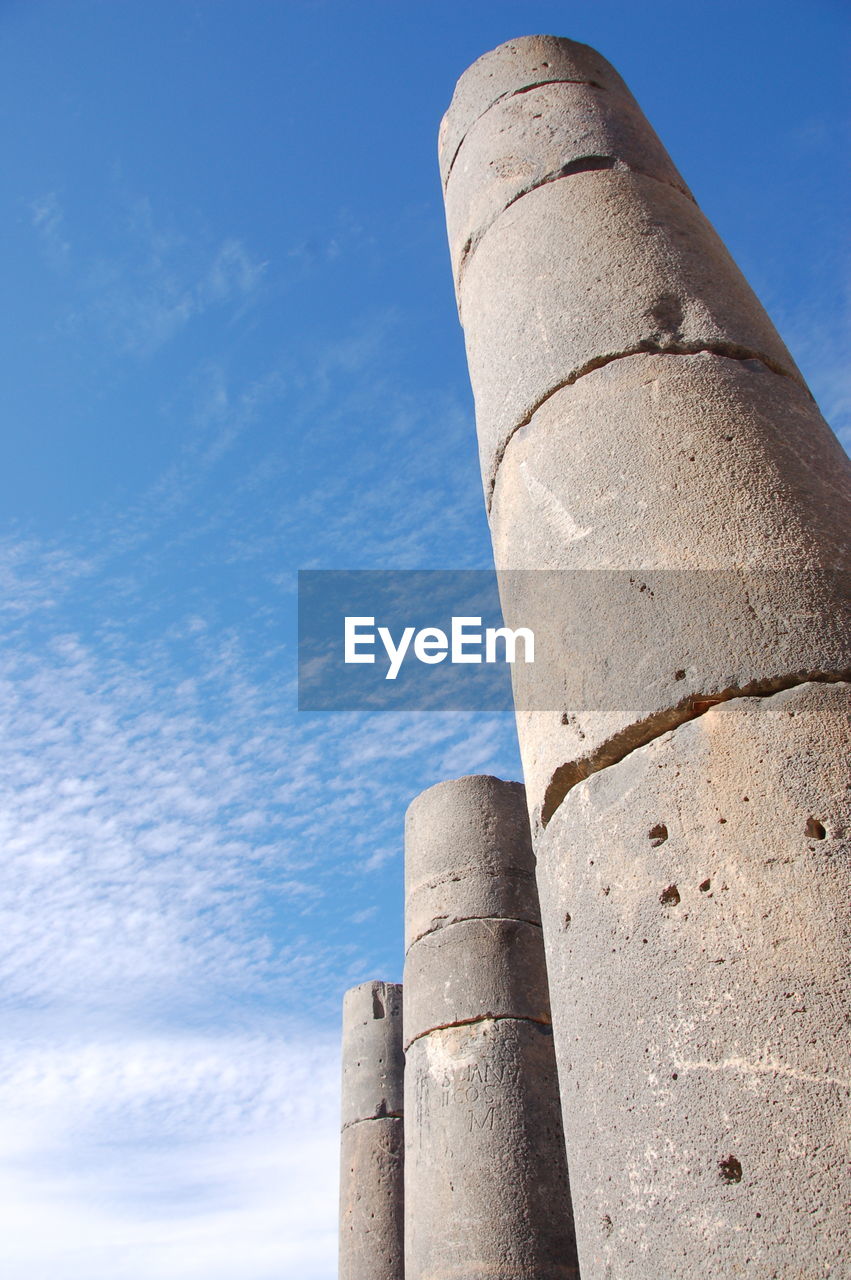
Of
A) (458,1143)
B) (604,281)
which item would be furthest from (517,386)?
(458,1143)

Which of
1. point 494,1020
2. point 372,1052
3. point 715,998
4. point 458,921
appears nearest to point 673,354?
point 715,998

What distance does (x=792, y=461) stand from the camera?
287 cm

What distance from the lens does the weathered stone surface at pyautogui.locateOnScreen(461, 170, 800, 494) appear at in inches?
130

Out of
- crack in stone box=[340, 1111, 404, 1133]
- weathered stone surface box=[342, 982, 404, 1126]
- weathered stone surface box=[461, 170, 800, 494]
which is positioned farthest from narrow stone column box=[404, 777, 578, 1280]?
weathered stone surface box=[461, 170, 800, 494]

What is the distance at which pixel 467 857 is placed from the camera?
25.3ft

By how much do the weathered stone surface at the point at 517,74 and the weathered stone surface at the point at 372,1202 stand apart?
859cm

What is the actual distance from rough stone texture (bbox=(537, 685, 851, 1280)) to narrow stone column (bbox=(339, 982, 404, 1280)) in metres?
7.87

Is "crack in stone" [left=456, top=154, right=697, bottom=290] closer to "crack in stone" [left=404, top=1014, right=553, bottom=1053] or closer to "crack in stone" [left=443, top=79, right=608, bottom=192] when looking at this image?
"crack in stone" [left=443, top=79, right=608, bottom=192]

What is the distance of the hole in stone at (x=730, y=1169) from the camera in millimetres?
1930

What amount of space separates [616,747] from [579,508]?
2.43 ft

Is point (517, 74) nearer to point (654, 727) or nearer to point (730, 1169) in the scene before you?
point (654, 727)

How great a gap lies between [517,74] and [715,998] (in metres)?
4.30

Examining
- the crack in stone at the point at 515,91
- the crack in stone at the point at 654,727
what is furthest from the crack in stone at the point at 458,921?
the crack in stone at the point at 515,91

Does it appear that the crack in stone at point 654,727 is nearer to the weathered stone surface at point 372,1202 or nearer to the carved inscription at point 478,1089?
the carved inscription at point 478,1089
